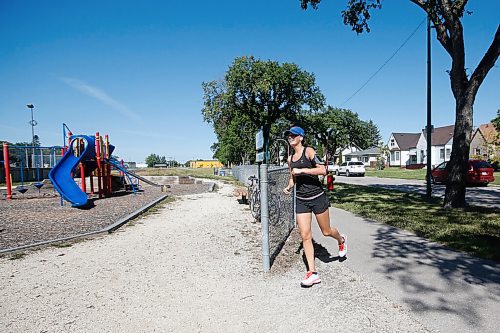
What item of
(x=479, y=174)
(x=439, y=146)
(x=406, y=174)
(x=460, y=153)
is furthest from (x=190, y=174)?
(x=439, y=146)

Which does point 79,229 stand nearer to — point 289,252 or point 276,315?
point 289,252

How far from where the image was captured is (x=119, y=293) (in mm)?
3830

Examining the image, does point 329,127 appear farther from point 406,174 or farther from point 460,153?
point 460,153

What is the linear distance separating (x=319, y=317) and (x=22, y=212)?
10925 millimetres

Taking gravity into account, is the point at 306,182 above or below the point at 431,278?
above

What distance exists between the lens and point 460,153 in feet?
30.9

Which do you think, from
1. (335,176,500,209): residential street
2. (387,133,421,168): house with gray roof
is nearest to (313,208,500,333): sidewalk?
(335,176,500,209): residential street

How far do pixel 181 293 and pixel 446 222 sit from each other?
262 inches

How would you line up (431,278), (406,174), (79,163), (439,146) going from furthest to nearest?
(439,146) → (406,174) → (79,163) → (431,278)

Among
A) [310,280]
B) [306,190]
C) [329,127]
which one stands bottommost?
[310,280]

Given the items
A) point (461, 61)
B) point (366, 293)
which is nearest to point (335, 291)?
point (366, 293)

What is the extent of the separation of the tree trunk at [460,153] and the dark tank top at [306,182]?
7478 millimetres

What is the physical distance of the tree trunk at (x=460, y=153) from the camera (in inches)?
364

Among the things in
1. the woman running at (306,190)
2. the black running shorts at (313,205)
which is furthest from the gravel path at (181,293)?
the black running shorts at (313,205)
